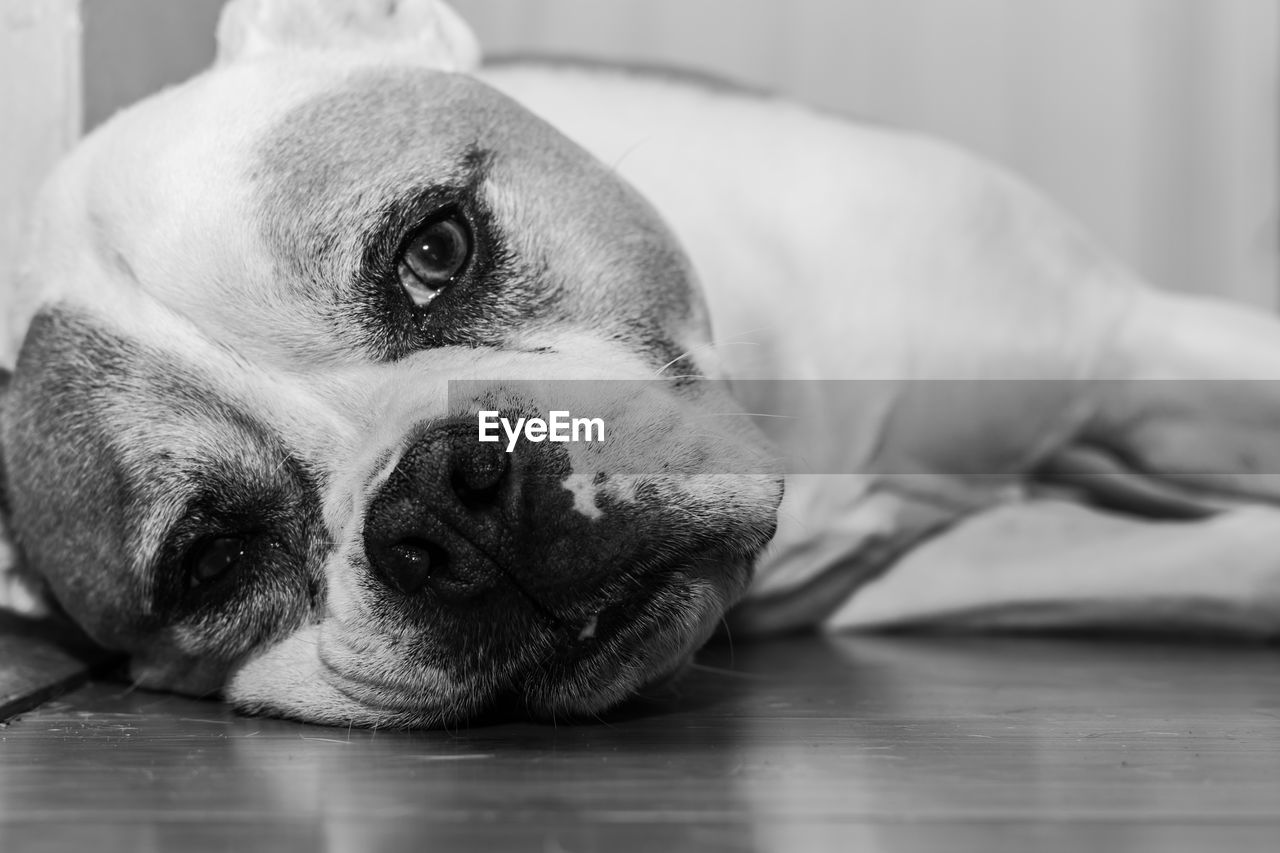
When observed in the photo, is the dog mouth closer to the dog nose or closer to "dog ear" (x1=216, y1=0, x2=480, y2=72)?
the dog nose

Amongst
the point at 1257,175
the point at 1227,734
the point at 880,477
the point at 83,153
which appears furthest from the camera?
the point at 1257,175

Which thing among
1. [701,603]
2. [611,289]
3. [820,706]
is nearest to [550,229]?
[611,289]

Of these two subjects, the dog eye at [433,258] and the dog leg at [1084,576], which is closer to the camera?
the dog eye at [433,258]

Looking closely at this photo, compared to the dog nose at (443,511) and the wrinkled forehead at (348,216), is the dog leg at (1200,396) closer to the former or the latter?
the wrinkled forehead at (348,216)

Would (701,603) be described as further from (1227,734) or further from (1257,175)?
(1257,175)

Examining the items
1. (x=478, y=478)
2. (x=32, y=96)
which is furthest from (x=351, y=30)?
(x=478, y=478)

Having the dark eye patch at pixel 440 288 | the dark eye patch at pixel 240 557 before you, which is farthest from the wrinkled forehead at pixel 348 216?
the dark eye patch at pixel 240 557

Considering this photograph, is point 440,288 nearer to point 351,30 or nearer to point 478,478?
point 478,478
